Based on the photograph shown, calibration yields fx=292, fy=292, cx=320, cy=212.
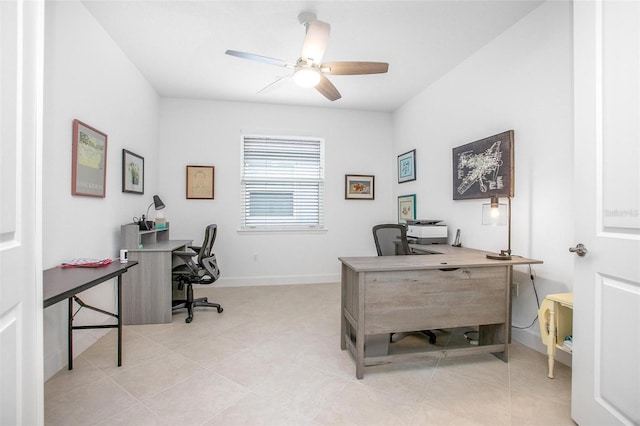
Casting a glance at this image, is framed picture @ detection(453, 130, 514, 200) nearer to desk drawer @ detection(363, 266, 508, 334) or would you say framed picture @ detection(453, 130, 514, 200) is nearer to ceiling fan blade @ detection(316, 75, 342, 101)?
desk drawer @ detection(363, 266, 508, 334)

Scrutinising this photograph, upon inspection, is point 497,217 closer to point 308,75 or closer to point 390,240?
point 390,240

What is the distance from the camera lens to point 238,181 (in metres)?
4.50

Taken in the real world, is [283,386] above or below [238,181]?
below

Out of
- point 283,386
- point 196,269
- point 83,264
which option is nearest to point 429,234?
point 283,386

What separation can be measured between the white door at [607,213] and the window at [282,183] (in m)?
3.53

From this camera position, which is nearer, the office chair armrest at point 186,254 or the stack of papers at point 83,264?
the stack of papers at point 83,264

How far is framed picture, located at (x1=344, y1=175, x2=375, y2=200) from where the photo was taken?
15.8 feet

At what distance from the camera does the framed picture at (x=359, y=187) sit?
4.81 m

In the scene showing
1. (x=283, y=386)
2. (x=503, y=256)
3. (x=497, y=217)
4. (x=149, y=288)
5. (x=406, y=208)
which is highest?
(x=406, y=208)

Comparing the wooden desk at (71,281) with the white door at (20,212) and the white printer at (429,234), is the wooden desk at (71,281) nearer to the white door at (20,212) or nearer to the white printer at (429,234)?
the white door at (20,212)

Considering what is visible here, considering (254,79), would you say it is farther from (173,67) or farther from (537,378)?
(537,378)

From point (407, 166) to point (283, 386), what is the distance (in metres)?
3.50

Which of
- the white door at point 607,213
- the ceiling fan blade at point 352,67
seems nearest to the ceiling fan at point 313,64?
the ceiling fan blade at point 352,67

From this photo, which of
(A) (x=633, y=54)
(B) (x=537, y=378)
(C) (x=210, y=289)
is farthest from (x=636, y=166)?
(C) (x=210, y=289)
